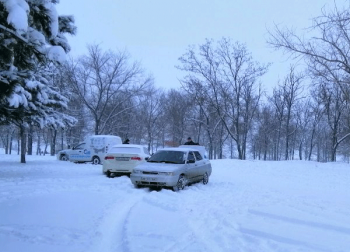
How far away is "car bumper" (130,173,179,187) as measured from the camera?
12.0 metres

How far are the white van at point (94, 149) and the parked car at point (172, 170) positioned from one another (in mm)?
12323

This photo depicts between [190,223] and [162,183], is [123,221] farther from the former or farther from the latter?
[162,183]

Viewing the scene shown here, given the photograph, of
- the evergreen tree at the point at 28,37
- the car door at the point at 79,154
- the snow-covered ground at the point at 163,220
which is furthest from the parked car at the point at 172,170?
the car door at the point at 79,154

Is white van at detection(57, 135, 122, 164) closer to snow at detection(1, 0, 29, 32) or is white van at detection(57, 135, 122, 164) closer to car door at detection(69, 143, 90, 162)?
car door at detection(69, 143, 90, 162)

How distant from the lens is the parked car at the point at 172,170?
39.6 ft

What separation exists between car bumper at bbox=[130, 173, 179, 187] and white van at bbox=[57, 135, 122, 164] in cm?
1367

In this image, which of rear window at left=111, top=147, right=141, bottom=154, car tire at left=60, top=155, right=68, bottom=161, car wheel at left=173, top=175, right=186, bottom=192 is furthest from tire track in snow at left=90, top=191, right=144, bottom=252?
car tire at left=60, top=155, right=68, bottom=161

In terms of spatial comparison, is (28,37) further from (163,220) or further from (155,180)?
(155,180)

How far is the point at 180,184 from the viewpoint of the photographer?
A: 12.5 meters

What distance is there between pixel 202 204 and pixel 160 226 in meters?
2.91

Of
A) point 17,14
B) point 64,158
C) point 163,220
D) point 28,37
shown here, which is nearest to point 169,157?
point 163,220

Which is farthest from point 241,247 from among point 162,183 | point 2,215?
point 162,183

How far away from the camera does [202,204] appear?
948cm

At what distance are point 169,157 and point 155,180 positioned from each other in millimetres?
1821
